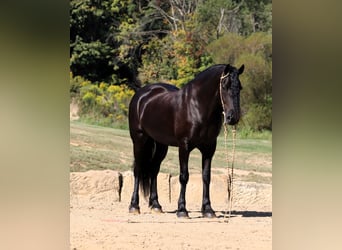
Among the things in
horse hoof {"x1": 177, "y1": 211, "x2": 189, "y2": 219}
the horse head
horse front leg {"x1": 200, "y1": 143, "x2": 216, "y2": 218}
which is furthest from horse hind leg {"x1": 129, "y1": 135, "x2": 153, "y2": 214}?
the horse head

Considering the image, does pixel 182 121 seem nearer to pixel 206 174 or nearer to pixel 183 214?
pixel 206 174

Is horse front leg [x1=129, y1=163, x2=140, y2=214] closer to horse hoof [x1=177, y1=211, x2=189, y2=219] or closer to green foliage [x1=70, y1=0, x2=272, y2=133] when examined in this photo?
horse hoof [x1=177, y1=211, x2=189, y2=219]

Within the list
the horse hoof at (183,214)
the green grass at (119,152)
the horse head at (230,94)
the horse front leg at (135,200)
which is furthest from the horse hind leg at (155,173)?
the green grass at (119,152)

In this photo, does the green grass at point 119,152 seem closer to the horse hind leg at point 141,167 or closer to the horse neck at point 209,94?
the horse hind leg at point 141,167

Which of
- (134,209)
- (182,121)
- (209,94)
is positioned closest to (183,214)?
(134,209)

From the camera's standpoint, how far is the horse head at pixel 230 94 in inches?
162

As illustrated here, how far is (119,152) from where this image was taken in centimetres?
666

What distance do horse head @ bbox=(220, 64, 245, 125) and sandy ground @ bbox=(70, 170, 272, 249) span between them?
0.73 m

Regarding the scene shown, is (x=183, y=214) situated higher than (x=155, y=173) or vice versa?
(x=155, y=173)

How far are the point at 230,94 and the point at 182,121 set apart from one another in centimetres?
59

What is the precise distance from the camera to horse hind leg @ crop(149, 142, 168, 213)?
16.7ft
